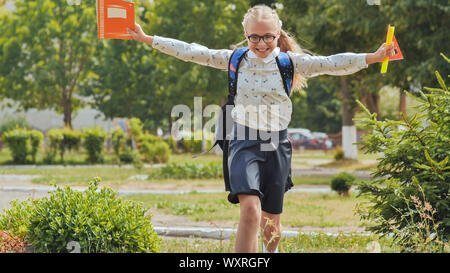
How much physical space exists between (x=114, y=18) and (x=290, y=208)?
6.52 metres

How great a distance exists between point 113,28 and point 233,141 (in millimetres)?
1147

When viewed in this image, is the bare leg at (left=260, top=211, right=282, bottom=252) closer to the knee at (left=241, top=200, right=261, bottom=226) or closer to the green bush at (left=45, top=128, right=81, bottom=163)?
the knee at (left=241, top=200, right=261, bottom=226)

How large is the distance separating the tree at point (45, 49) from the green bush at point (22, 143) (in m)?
8.85

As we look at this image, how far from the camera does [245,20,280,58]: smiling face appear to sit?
3965 millimetres

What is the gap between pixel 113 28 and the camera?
410 cm

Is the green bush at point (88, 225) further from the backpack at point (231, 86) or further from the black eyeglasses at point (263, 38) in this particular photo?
the black eyeglasses at point (263, 38)

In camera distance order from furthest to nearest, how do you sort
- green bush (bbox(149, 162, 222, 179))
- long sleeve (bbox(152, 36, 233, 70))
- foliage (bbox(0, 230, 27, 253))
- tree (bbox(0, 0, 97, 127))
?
tree (bbox(0, 0, 97, 127))
green bush (bbox(149, 162, 222, 179))
foliage (bbox(0, 230, 27, 253))
long sleeve (bbox(152, 36, 233, 70))

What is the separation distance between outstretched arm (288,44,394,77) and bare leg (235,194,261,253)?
101cm

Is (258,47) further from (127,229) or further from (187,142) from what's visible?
(187,142)

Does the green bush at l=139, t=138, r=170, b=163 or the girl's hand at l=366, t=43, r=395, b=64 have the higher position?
the girl's hand at l=366, t=43, r=395, b=64

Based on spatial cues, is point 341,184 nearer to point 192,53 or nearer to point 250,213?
point 192,53

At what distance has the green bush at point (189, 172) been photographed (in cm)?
1650

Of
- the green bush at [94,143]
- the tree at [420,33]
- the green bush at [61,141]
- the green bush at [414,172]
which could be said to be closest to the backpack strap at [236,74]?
the green bush at [414,172]

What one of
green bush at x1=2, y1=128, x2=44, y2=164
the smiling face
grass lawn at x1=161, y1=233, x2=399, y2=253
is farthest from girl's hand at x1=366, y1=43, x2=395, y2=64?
A: green bush at x1=2, y1=128, x2=44, y2=164
